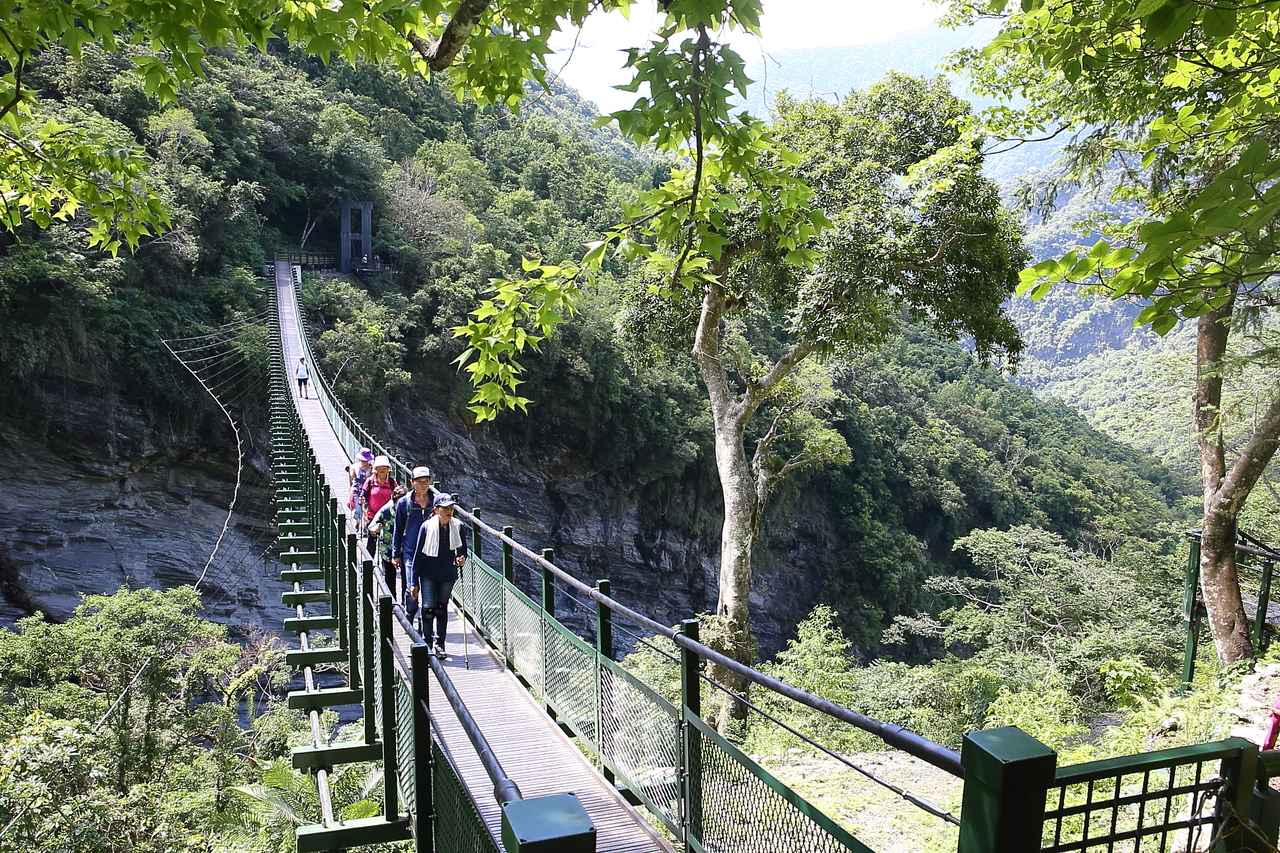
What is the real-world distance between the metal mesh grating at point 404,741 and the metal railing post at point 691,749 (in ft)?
3.24

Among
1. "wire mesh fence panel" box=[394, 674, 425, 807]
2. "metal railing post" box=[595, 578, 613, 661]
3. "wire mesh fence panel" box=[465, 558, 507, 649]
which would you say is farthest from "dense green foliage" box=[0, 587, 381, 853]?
"metal railing post" box=[595, 578, 613, 661]

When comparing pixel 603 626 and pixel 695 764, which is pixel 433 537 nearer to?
pixel 603 626

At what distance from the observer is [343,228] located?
1161 inches

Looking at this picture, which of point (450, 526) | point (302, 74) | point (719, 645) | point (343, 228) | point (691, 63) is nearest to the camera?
point (691, 63)

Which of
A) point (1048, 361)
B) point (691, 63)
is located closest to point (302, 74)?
point (691, 63)

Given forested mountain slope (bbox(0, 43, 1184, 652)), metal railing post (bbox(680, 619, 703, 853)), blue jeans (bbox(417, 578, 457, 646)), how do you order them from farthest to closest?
forested mountain slope (bbox(0, 43, 1184, 652)) → blue jeans (bbox(417, 578, 457, 646)) → metal railing post (bbox(680, 619, 703, 853))

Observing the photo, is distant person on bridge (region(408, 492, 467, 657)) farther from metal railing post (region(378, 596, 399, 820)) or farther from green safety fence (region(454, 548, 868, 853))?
metal railing post (region(378, 596, 399, 820))

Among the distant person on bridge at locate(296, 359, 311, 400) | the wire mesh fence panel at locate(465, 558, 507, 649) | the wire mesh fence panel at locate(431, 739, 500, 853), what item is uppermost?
the distant person on bridge at locate(296, 359, 311, 400)

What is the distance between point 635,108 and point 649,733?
2175 mm

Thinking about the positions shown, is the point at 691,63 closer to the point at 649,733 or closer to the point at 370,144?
the point at 649,733

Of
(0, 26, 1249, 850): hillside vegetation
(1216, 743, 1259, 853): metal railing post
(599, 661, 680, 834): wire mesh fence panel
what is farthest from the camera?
(0, 26, 1249, 850): hillside vegetation

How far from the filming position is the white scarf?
5160 millimetres

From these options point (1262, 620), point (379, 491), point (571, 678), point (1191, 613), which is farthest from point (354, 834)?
point (1191, 613)

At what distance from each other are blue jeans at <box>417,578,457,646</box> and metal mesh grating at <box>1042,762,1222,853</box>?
3622mm
